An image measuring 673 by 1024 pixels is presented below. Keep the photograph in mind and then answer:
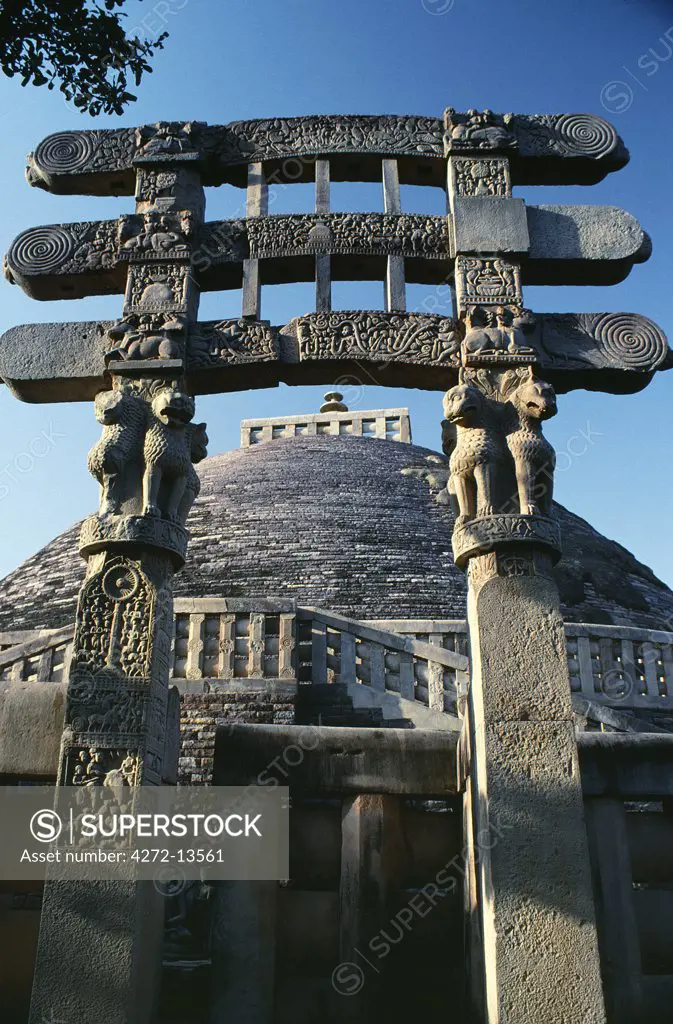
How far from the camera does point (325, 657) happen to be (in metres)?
11.0

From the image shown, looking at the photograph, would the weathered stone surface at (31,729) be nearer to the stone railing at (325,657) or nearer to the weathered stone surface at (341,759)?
the weathered stone surface at (341,759)

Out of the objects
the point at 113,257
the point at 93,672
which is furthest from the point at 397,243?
the point at 93,672

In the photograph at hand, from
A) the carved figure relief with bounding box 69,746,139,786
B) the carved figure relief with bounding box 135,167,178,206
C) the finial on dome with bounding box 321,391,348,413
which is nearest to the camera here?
the carved figure relief with bounding box 69,746,139,786

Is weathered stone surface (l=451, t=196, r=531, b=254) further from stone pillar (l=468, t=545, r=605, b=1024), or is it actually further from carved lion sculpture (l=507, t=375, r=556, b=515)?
stone pillar (l=468, t=545, r=605, b=1024)

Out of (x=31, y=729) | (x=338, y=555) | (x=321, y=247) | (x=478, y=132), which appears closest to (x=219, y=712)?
(x=31, y=729)

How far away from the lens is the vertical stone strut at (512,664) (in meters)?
4.95

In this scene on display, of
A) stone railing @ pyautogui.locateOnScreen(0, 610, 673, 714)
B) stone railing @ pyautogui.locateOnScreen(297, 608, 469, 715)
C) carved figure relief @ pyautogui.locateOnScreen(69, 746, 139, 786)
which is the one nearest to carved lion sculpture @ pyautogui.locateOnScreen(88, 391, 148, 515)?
carved figure relief @ pyautogui.locateOnScreen(69, 746, 139, 786)

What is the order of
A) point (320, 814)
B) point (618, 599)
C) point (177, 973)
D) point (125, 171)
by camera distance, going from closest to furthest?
point (177, 973), point (320, 814), point (125, 171), point (618, 599)

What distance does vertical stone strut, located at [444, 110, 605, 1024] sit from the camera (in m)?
4.95

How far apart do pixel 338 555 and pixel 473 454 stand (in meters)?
12.7

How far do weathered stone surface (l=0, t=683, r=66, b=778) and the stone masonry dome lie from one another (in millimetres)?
10116

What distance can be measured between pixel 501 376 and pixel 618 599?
12.9 metres

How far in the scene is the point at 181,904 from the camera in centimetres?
750

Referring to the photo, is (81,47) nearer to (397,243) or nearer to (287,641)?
(397,243)
